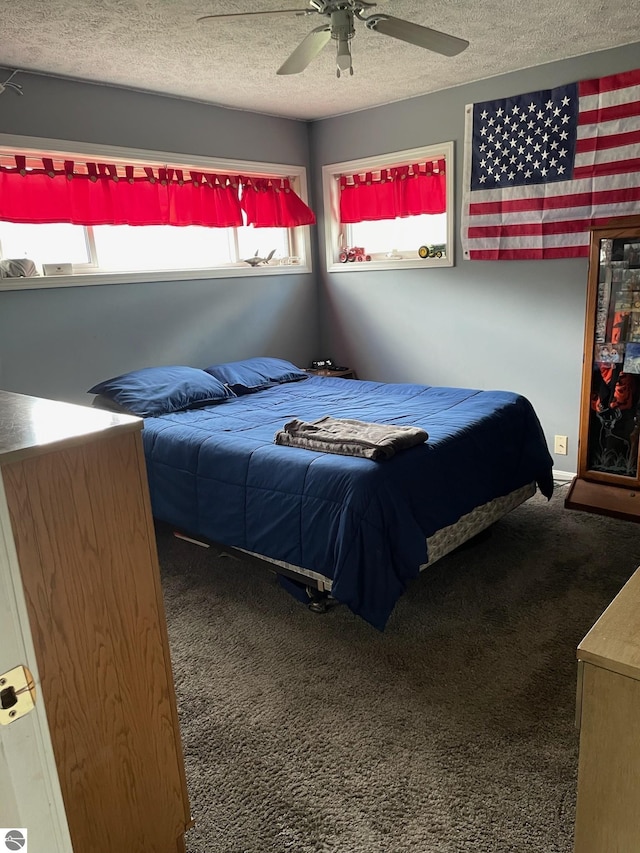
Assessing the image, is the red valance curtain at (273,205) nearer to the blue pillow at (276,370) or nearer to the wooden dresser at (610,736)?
the blue pillow at (276,370)

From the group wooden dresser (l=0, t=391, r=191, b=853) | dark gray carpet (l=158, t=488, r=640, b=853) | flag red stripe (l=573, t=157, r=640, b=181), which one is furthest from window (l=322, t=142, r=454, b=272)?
wooden dresser (l=0, t=391, r=191, b=853)

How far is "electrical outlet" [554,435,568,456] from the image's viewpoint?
13.1ft

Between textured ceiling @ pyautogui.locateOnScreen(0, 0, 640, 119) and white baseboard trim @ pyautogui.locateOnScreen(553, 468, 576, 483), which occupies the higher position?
textured ceiling @ pyautogui.locateOnScreen(0, 0, 640, 119)

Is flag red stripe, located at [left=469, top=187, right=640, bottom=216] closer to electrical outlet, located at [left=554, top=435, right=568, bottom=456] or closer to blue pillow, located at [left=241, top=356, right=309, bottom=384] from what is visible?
electrical outlet, located at [left=554, top=435, right=568, bottom=456]

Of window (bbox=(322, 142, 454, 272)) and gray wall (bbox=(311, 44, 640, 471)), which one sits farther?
window (bbox=(322, 142, 454, 272))

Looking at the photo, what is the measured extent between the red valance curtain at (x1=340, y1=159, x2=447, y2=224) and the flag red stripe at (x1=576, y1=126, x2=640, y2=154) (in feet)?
3.08

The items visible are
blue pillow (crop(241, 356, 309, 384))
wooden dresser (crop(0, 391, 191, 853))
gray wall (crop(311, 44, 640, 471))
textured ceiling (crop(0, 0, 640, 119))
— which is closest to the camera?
wooden dresser (crop(0, 391, 191, 853))

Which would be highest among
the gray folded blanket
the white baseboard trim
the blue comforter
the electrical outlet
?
the gray folded blanket

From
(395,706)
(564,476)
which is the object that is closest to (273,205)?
(564,476)

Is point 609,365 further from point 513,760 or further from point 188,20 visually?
point 188,20

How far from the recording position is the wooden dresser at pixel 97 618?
1194mm

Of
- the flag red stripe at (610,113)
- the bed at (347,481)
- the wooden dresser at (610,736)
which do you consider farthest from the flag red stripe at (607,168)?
the wooden dresser at (610,736)

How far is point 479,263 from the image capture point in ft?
13.7

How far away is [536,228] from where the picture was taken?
12.5 ft
